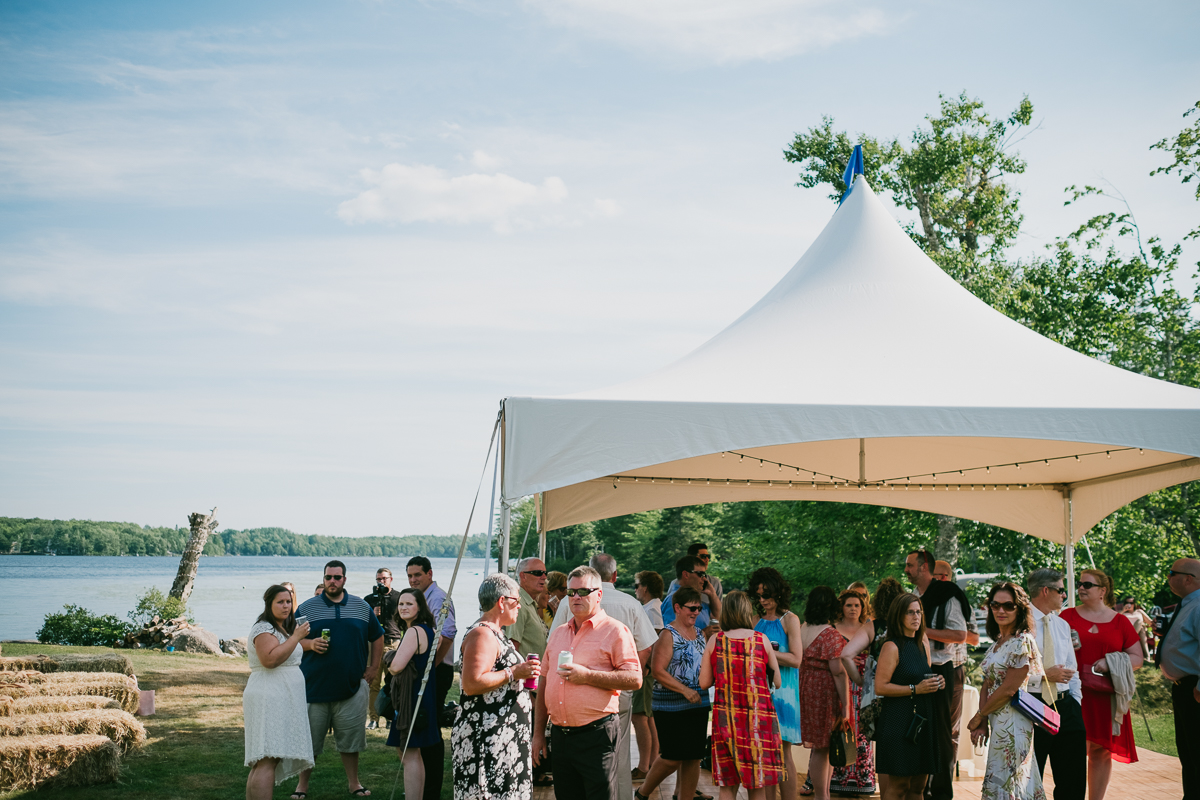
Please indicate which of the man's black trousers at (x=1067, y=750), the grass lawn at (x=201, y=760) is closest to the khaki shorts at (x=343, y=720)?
the grass lawn at (x=201, y=760)

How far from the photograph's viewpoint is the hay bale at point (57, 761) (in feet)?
16.2

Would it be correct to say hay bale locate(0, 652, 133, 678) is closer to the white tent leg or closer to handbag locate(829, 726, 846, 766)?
the white tent leg

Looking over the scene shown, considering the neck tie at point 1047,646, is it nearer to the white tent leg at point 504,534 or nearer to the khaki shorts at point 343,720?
the white tent leg at point 504,534

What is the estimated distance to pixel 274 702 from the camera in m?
4.39

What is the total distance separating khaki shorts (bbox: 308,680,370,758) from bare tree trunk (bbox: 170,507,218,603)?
13.2 metres

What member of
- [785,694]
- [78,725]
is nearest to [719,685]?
[785,694]

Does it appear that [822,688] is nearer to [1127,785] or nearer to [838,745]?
[838,745]

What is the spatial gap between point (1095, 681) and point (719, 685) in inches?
87.8

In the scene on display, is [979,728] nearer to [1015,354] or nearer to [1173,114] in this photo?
[1015,354]

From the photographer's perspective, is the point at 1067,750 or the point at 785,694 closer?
the point at 1067,750

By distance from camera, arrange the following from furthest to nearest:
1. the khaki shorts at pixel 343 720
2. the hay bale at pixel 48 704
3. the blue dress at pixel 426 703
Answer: the hay bale at pixel 48 704
the khaki shorts at pixel 343 720
the blue dress at pixel 426 703

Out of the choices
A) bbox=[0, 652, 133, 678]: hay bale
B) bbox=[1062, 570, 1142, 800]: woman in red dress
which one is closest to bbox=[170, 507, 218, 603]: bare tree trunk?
bbox=[0, 652, 133, 678]: hay bale

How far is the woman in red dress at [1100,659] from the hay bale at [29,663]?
7958 mm

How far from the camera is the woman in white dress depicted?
14.2 ft
